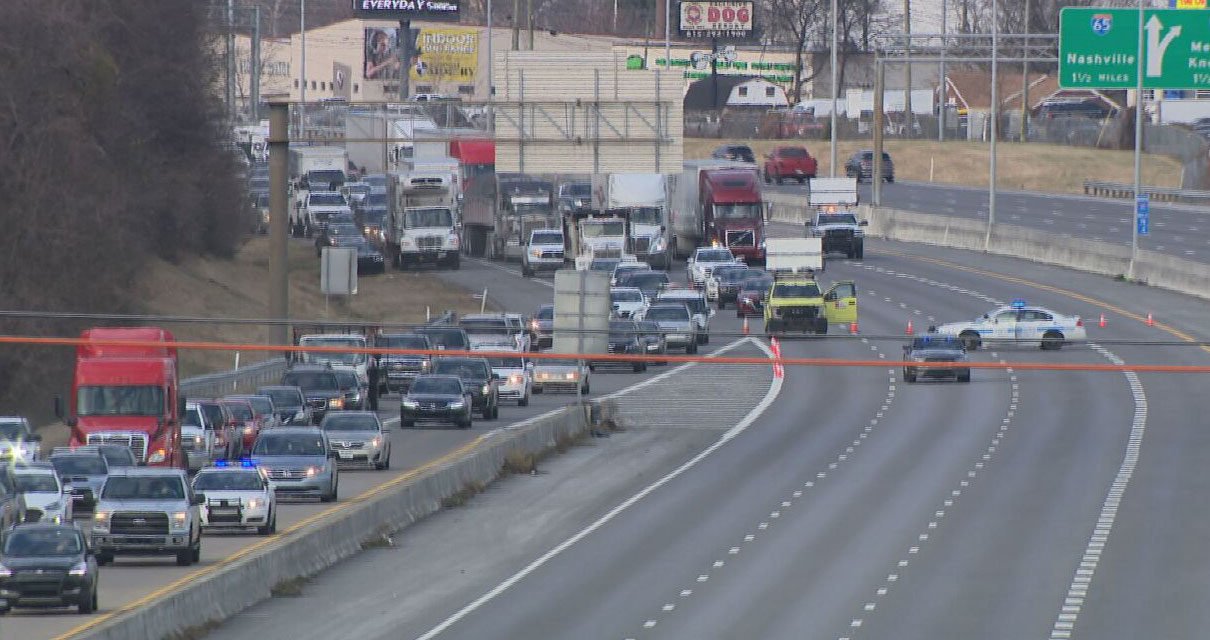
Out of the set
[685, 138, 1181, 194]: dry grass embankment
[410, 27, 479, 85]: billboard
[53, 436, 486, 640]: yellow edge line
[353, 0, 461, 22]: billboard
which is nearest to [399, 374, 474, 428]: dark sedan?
[53, 436, 486, 640]: yellow edge line

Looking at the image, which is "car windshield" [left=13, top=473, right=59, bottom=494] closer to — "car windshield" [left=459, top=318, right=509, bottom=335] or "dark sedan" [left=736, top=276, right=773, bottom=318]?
"car windshield" [left=459, top=318, right=509, bottom=335]

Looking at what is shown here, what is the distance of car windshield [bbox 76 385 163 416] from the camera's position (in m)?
40.9

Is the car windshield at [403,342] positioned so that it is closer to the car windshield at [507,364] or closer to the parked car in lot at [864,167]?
the car windshield at [507,364]

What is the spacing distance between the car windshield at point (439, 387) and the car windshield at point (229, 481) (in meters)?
16.5

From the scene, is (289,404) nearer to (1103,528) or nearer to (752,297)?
(1103,528)

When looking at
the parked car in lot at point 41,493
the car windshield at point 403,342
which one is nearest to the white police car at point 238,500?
the parked car in lot at point 41,493

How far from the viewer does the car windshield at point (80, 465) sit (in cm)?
3700

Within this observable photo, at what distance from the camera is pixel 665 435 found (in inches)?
2050

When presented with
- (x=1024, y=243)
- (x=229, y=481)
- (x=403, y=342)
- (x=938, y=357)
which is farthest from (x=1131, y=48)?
(x=229, y=481)

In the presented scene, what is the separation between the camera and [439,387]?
169 ft

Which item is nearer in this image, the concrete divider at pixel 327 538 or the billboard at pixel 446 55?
the concrete divider at pixel 327 538

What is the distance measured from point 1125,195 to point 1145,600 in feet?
277

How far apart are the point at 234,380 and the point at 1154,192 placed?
6785 centimetres

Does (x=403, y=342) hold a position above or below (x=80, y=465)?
above
